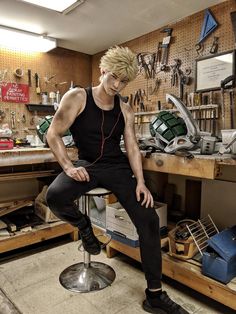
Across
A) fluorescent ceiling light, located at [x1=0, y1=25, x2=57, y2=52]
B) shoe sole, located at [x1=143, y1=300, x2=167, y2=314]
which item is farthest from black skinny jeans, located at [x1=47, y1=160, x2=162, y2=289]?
fluorescent ceiling light, located at [x1=0, y1=25, x2=57, y2=52]

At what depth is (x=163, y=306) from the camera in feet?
4.65

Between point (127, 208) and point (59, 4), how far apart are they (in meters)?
1.57

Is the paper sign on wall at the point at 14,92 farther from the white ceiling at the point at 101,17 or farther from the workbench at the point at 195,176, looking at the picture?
the workbench at the point at 195,176

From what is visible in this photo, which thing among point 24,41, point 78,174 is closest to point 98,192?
point 78,174

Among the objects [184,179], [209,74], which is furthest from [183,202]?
[209,74]

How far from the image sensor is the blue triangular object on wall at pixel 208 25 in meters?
1.99

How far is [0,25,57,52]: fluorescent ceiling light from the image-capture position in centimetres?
229

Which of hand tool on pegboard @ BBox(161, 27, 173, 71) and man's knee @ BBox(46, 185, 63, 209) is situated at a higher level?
hand tool on pegboard @ BBox(161, 27, 173, 71)

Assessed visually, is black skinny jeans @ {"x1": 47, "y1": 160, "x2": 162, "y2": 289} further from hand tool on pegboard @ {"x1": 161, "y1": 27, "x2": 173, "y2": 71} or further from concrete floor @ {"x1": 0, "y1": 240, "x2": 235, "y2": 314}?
Result: hand tool on pegboard @ {"x1": 161, "y1": 27, "x2": 173, "y2": 71}

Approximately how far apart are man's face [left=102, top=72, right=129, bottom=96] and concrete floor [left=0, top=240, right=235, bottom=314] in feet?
4.36

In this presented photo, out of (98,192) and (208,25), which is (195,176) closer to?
(98,192)

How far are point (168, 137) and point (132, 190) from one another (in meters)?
0.43

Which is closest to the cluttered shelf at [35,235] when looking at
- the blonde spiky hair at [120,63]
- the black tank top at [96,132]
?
the black tank top at [96,132]

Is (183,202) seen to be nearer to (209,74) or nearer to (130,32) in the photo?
(209,74)
